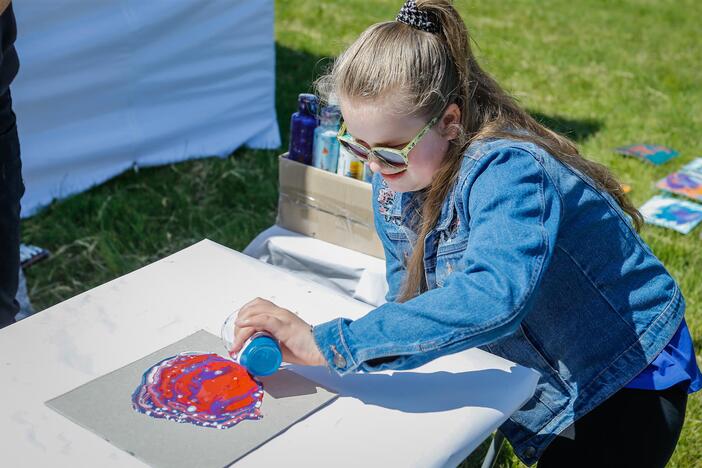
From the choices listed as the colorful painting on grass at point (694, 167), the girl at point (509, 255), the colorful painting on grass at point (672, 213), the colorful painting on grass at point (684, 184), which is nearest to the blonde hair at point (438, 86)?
the girl at point (509, 255)

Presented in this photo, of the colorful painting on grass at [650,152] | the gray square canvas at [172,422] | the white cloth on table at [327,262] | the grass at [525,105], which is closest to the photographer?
the gray square canvas at [172,422]

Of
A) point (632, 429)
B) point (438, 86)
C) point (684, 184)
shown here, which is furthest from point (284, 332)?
point (684, 184)

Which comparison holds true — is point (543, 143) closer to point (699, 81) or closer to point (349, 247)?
point (349, 247)

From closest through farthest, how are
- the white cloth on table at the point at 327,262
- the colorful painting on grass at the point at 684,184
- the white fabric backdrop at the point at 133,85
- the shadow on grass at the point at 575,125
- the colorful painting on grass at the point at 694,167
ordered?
the white cloth on table at the point at 327,262
the white fabric backdrop at the point at 133,85
the colorful painting on grass at the point at 684,184
the colorful painting on grass at the point at 694,167
the shadow on grass at the point at 575,125

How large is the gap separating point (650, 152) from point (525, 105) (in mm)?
984

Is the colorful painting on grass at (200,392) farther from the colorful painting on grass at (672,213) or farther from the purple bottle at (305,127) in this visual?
the colorful painting on grass at (672,213)

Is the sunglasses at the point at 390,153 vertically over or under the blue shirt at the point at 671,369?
over

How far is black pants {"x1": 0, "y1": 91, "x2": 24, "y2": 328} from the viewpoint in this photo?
195 cm

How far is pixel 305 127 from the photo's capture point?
2.24 metres

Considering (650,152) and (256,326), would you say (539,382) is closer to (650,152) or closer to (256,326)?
(256,326)

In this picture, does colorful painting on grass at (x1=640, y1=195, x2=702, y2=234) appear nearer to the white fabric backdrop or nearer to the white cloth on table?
the white cloth on table

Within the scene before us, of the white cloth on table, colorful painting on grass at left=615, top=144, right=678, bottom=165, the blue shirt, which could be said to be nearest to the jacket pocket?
the blue shirt

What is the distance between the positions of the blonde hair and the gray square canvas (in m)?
0.39

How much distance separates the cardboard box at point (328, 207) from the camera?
217cm
